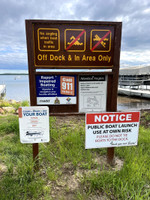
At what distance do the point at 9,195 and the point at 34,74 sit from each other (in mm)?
1736

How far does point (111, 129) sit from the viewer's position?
2578mm

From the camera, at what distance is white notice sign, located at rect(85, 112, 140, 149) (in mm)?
2523

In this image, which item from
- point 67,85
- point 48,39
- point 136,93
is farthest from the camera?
point 136,93

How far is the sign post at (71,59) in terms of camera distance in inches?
92.3

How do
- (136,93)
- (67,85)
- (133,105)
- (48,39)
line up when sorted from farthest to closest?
(136,93) → (133,105) → (67,85) → (48,39)

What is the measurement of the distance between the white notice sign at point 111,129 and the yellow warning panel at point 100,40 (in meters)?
1.10

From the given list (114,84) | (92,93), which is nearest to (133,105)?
(114,84)

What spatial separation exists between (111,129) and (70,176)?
3.36ft

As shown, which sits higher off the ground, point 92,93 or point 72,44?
point 72,44

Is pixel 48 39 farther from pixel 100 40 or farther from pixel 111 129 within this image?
pixel 111 129

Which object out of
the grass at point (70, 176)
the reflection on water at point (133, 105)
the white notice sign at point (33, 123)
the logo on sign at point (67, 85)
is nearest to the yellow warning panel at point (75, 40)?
the logo on sign at point (67, 85)

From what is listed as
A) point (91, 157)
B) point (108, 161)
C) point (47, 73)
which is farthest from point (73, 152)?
point (47, 73)

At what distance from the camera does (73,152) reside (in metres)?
2.89

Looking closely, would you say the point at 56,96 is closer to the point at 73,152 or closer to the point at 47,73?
the point at 47,73
